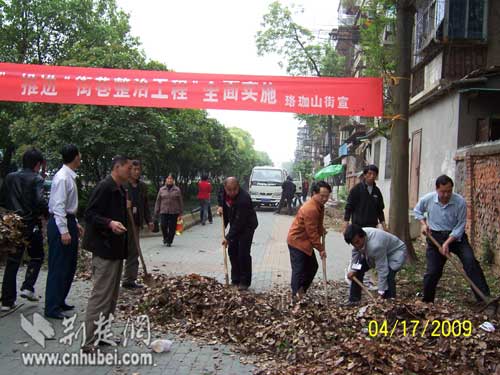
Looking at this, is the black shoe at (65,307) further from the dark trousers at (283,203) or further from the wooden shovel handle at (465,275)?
the dark trousers at (283,203)

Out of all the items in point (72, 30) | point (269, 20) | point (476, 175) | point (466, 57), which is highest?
point (269, 20)

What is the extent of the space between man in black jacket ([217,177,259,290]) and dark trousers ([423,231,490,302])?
246 cm

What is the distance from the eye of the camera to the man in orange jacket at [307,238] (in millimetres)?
5973

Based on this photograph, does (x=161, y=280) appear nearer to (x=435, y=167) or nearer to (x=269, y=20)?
(x=435, y=167)

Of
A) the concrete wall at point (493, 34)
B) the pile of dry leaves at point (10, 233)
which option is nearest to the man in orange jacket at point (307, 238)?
the pile of dry leaves at point (10, 233)

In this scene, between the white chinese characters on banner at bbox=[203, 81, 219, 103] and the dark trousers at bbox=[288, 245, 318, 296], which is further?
the white chinese characters on banner at bbox=[203, 81, 219, 103]

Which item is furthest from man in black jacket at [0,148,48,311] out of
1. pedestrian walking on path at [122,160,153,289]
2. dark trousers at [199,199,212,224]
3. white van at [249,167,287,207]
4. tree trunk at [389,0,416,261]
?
white van at [249,167,287,207]

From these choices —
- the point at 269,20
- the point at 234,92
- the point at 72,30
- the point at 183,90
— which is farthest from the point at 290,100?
the point at 269,20

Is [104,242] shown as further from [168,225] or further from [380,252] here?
[168,225]

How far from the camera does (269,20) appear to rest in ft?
100

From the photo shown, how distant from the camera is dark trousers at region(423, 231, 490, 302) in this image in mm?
5770

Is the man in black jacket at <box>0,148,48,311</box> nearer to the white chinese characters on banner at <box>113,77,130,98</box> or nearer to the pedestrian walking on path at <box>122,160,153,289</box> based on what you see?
the pedestrian walking on path at <box>122,160,153,289</box>

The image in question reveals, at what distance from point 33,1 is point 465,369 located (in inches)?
876
